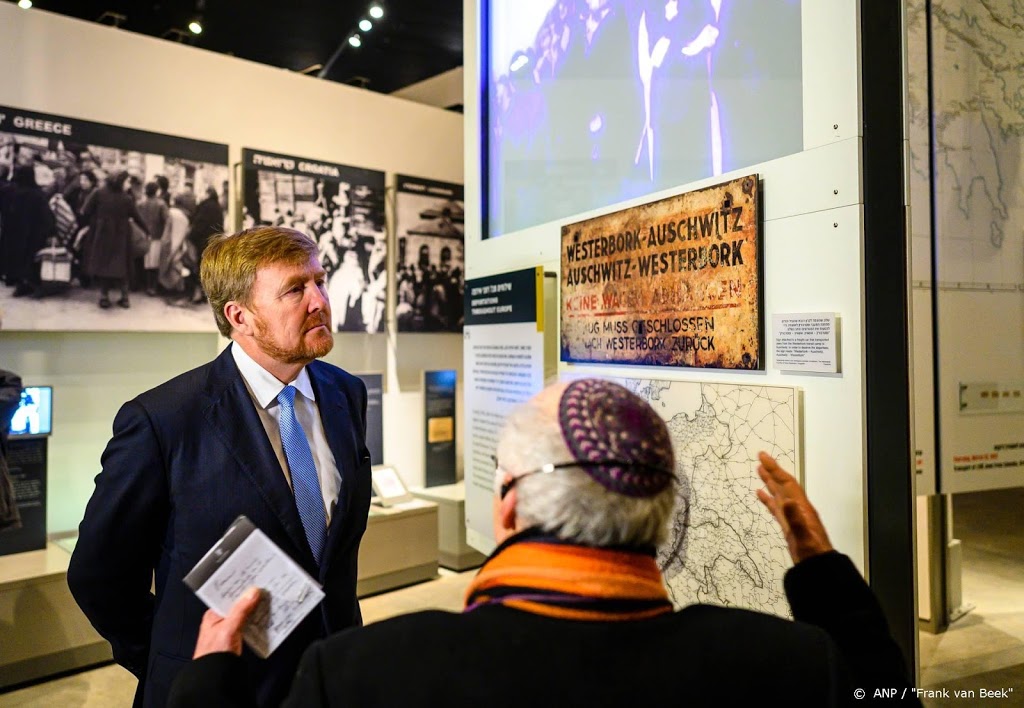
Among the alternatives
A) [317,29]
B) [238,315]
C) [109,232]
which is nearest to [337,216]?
[109,232]

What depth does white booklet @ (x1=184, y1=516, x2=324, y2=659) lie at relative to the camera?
125cm

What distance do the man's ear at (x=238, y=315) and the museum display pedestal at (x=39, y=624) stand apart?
2.64m

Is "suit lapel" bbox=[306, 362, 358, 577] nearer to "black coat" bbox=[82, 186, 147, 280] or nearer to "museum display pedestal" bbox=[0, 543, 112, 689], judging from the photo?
"museum display pedestal" bbox=[0, 543, 112, 689]

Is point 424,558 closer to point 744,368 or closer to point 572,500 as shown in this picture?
point 744,368

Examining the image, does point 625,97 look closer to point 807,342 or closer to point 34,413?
point 807,342

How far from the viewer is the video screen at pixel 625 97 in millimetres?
1970

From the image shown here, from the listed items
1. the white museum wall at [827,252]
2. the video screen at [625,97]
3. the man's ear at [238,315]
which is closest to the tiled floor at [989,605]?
the white museum wall at [827,252]

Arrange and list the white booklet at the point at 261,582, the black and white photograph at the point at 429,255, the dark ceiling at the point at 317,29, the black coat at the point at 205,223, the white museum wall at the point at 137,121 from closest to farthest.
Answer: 1. the white booklet at the point at 261,582
2. the white museum wall at the point at 137,121
3. the black coat at the point at 205,223
4. the black and white photograph at the point at 429,255
5. the dark ceiling at the point at 317,29

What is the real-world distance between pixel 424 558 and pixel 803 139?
14.5 feet

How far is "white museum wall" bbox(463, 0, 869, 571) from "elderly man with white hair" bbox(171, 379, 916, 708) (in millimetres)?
703

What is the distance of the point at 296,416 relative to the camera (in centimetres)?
197

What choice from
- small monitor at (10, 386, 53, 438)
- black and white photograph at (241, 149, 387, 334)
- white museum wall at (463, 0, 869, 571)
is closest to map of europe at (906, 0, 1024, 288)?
white museum wall at (463, 0, 869, 571)

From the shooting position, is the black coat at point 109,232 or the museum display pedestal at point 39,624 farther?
the black coat at point 109,232

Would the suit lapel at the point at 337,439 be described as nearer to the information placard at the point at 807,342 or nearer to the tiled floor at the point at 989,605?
the information placard at the point at 807,342
